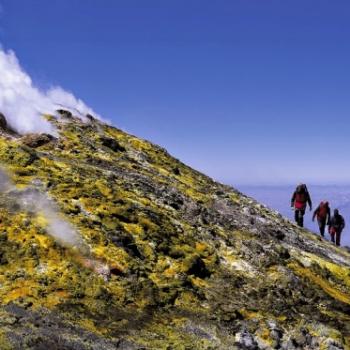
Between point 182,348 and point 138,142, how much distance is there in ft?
69.4

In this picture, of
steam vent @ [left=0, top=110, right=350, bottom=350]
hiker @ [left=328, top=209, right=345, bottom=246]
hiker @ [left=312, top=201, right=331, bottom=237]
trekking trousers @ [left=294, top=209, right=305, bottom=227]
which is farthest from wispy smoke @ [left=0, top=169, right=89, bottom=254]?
hiker @ [left=328, top=209, right=345, bottom=246]

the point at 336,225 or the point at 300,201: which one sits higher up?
the point at 300,201

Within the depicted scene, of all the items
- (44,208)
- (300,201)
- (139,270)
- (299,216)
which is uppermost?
(300,201)

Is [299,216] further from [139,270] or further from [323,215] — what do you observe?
[139,270]

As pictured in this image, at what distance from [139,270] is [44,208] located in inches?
161

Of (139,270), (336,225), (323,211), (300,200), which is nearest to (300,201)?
(300,200)

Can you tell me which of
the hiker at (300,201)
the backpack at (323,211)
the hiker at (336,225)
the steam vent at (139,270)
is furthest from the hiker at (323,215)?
the steam vent at (139,270)

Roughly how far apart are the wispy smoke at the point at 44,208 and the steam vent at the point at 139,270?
0.06 m

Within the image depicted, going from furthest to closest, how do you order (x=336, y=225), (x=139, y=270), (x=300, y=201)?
(x=336, y=225) < (x=300, y=201) < (x=139, y=270)

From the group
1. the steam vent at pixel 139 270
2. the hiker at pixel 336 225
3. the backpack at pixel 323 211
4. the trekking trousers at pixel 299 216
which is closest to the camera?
the steam vent at pixel 139 270

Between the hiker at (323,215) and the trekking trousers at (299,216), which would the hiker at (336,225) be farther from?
the trekking trousers at (299,216)

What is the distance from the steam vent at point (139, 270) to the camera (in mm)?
13195

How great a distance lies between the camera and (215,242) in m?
20.0

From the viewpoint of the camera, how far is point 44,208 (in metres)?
17.4
